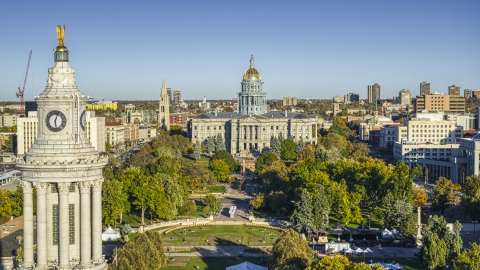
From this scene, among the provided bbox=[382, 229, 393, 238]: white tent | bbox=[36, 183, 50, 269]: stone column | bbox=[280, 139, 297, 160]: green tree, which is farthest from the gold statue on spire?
bbox=[280, 139, 297, 160]: green tree

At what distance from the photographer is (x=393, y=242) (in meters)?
73.4

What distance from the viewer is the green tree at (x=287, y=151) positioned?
15575 cm

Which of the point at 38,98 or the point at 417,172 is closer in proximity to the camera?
the point at 38,98

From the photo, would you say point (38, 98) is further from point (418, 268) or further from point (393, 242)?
point (393, 242)

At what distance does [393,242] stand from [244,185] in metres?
48.4

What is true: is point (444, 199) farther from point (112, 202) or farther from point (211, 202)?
point (112, 202)

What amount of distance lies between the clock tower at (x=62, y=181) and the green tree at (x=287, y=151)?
12564cm

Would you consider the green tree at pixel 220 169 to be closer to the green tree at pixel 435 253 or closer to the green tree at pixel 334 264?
the green tree at pixel 435 253

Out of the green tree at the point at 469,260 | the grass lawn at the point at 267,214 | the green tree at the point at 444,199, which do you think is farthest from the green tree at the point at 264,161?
the green tree at the point at 469,260

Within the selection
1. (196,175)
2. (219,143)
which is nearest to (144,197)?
(196,175)

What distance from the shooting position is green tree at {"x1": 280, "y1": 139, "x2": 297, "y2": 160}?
155750 mm

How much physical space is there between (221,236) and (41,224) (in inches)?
1866

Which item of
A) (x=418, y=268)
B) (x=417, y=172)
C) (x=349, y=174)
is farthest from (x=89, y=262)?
(x=417, y=172)

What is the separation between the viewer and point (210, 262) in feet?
210
